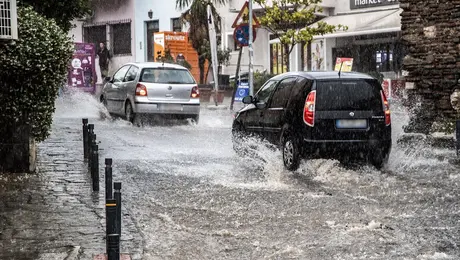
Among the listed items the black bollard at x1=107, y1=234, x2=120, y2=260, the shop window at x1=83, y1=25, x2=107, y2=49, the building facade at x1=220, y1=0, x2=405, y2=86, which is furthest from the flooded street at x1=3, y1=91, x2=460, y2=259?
the shop window at x1=83, y1=25, x2=107, y2=49

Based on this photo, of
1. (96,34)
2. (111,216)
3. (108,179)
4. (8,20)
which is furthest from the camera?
(96,34)

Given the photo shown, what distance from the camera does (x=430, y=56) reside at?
57.1 ft

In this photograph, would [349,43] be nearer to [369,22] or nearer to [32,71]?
[369,22]

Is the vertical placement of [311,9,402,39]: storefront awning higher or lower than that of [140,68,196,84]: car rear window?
higher

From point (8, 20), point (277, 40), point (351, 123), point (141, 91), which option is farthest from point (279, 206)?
point (277, 40)

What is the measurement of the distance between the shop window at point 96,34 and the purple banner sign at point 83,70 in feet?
47.4

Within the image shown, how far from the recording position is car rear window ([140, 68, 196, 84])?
70.5ft

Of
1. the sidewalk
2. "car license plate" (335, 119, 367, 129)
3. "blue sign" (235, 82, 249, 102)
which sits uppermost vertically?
"blue sign" (235, 82, 249, 102)

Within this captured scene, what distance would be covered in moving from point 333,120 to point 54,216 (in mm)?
5046

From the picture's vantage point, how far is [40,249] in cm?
738

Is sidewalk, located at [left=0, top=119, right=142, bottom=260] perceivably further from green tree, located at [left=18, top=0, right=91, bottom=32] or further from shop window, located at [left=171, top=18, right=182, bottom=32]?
shop window, located at [left=171, top=18, right=182, bottom=32]

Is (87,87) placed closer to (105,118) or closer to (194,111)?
(105,118)

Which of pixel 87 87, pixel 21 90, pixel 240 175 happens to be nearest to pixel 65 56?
pixel 21 90

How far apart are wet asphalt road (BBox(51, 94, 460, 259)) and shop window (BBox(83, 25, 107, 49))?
3306 cm
